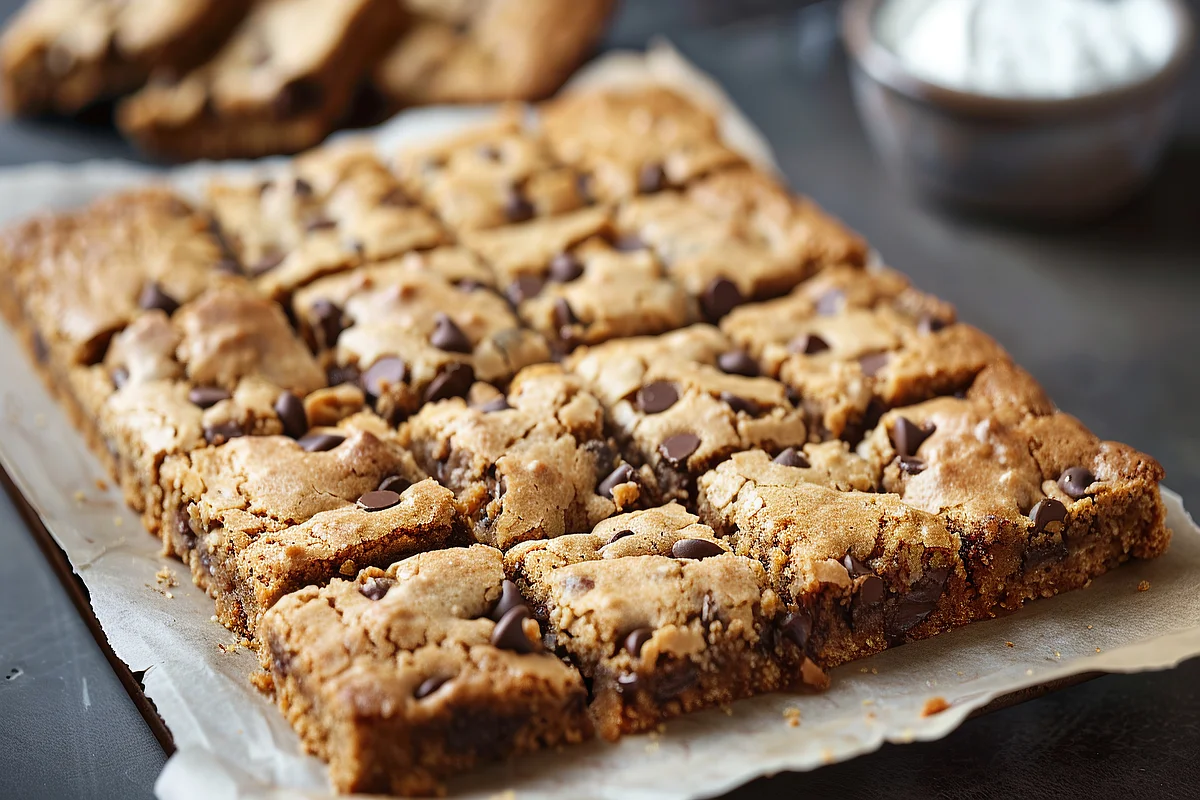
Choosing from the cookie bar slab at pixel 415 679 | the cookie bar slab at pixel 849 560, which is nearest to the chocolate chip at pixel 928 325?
the cookie bar slab at pixel 849 560

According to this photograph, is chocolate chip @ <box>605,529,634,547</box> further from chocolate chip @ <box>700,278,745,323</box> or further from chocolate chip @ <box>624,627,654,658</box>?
chocolate chip @ <box>700,278,745,323</box>

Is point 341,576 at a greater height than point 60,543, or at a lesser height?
lesser

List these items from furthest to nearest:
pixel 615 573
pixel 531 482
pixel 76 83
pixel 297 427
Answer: pixel 76 83, pixel 297 427, pixel 531 482, pixel 615 573

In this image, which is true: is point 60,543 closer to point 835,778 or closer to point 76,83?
point 835,778

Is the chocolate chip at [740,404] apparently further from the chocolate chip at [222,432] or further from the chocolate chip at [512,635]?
the chocolate chip at [222,432]

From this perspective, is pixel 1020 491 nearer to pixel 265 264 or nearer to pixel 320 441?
pixel 320 441

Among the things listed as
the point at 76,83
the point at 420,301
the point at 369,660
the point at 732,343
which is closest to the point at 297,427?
the point at 420,301

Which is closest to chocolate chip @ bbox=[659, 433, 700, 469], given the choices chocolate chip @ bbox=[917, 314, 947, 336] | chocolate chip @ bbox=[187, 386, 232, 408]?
chocolate chip @ bbox=[917, 314, 947, 336]
